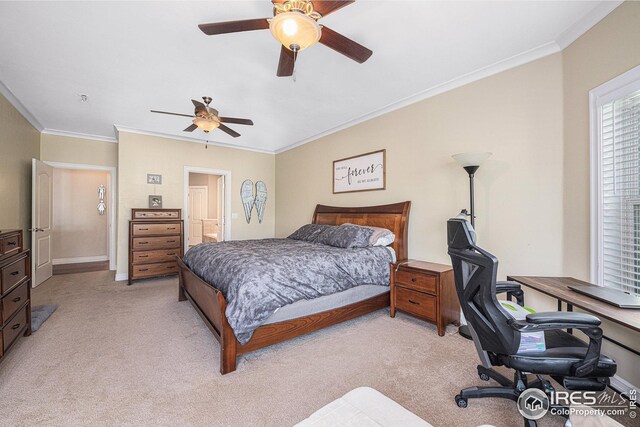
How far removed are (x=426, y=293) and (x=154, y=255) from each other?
438cm

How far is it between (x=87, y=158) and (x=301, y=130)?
4.18 m

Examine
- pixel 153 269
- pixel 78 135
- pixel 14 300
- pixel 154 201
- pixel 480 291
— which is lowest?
pixel 153 269

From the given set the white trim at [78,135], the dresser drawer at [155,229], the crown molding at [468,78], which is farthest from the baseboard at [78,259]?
the crown molding at [468,78]

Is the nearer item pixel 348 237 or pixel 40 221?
pixel 348 237

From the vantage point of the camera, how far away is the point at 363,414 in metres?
0.78

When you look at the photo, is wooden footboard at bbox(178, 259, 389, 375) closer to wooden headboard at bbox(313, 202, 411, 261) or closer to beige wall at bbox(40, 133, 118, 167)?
wooden headboard at bbox(313, 202, 411, 261)

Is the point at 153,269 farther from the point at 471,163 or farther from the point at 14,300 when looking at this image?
the point at 471,163

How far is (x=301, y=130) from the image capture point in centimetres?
500

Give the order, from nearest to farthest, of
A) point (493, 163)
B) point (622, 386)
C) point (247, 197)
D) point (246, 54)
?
point (622, 386)
point (246, 54)
point (493, 163)
point (247, 197)

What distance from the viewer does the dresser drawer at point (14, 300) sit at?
7.06ft

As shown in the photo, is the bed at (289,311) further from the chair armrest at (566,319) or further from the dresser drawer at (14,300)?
the chair armrest at (566,319)

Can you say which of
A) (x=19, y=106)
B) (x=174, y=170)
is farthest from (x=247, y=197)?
(x=19, y=106)

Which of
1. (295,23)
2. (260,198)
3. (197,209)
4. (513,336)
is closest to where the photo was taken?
(513,336)

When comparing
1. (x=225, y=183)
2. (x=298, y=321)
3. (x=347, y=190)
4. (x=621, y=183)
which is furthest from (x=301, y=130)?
(x=621, y=183)
